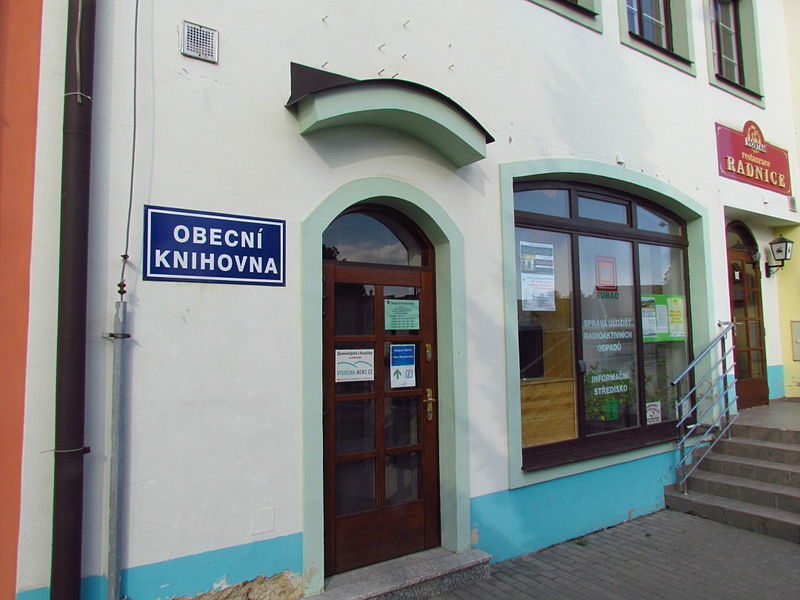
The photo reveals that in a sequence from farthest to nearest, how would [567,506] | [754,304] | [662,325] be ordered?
1. [754,304]
2. [662,325]
3. [567,506]

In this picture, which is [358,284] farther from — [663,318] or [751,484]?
[751,484]

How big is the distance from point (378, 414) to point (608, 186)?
353 centimetres

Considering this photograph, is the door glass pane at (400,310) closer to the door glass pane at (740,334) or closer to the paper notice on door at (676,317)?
the paper notice on door at (676,317)

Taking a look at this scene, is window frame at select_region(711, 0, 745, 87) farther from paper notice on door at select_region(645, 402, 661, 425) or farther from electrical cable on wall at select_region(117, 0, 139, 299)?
electrical cable on wall at select_region(117, 0, 139, 299)

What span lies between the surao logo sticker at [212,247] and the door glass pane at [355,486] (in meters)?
1.39

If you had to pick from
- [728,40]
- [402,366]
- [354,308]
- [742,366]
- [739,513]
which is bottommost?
[739,513]

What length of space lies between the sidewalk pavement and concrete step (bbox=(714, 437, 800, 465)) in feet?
3.47

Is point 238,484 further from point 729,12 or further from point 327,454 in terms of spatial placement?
point 729,12

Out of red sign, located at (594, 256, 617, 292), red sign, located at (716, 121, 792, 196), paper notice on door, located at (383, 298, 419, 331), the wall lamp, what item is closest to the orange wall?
paper notice on door, located at (383, 298, 419, 331)

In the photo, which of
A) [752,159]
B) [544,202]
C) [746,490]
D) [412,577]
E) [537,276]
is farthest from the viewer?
[752,159]

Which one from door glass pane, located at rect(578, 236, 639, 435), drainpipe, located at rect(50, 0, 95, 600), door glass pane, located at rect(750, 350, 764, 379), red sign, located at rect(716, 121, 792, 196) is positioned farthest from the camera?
door glass pane, located at rect(750, 350, 764, 379)

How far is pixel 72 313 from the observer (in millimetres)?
2822

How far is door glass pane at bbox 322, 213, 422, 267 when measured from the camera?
4090 mm

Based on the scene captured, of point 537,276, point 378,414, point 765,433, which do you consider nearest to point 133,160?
point 378,414
